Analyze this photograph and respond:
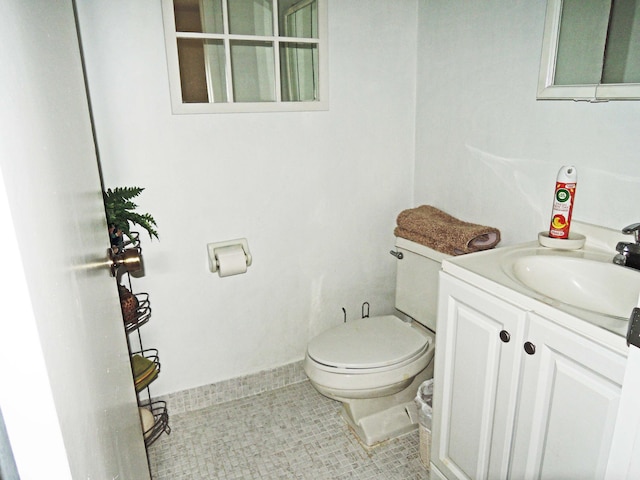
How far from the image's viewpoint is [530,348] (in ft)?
3.75

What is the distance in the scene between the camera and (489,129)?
1771 mm

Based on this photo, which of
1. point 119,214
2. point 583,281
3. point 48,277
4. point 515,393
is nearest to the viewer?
point 48,277

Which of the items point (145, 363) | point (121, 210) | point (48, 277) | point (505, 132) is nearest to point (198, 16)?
point (121, 210)

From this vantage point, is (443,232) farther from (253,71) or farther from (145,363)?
(145,363)

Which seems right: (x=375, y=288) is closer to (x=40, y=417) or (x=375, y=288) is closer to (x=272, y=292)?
(x=272, y=292)

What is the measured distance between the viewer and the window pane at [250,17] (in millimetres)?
1807

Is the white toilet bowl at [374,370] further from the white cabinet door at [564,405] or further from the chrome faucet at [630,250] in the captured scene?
the chrome faucet at [630,250]

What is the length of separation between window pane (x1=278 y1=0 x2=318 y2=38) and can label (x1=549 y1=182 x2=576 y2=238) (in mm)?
1191

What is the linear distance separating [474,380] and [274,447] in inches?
37.1

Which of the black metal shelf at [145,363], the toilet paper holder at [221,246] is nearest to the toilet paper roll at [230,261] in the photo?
the toilet paper holder at [221,246]

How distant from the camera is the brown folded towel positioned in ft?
5.63

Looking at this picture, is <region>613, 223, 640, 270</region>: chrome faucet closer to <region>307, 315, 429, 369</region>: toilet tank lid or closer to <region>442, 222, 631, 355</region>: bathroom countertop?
<region>442, 222, 631, 355</region>: bathroom countertop

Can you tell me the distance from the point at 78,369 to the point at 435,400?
4.27 ft

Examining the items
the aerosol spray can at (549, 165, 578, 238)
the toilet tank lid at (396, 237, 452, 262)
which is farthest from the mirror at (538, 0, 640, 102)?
the toilet tank lid at (396, 237, 452, 262)
